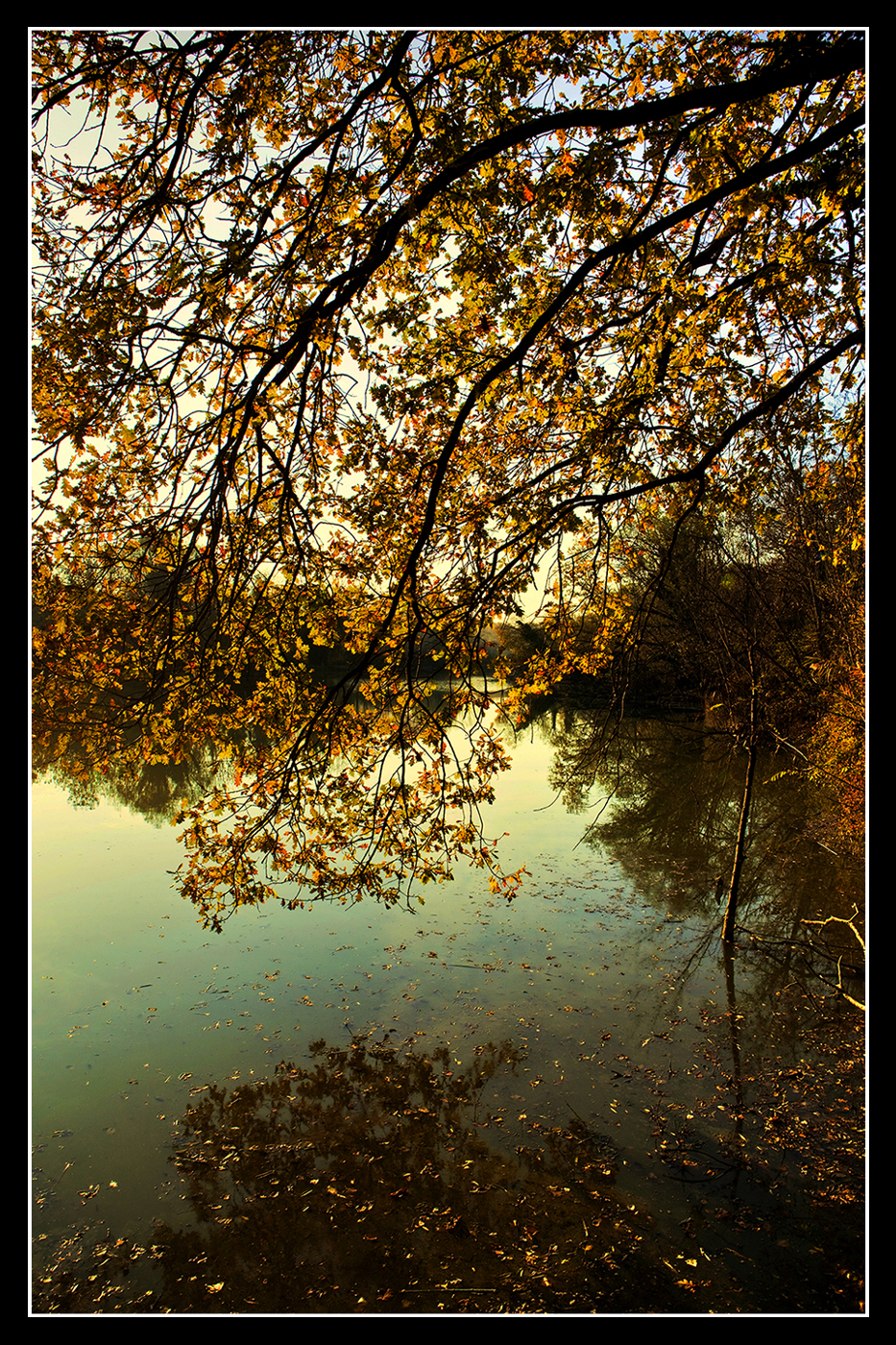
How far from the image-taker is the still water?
15.6 ft

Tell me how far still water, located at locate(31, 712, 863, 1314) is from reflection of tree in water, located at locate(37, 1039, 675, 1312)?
2 cm

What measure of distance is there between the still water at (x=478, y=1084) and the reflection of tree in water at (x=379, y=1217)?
2 cm

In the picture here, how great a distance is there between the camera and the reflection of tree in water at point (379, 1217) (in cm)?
457

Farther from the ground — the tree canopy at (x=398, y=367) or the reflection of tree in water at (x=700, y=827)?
the tree canopy at (x=398, y=367)

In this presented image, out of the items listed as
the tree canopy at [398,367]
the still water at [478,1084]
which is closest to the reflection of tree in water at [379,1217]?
the still water at [478,1084]

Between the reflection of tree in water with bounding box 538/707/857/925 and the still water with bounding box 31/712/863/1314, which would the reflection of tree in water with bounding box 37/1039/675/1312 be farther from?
the reflection of tree in water with bounding box 538/707/857/925

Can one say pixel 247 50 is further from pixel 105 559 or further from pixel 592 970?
pixel 592 970

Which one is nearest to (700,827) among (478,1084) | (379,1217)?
(478,1084)

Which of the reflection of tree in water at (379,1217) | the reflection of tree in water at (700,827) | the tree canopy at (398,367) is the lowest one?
the reflection of tree in water at (379,1217)

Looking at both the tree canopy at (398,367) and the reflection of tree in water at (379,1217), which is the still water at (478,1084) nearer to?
the reflection of tree in water at (379,1217)

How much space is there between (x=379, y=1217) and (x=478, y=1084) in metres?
1.85

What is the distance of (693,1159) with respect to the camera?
19.0 ft
